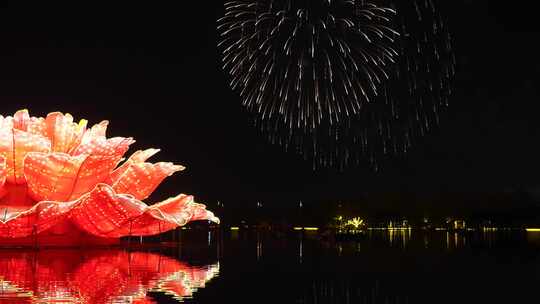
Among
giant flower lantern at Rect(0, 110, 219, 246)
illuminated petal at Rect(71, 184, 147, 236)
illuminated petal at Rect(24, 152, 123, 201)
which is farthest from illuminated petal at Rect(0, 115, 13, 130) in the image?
illuminated petal at Rect(71, 184, 147, 236)

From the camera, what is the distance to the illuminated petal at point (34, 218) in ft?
81.4

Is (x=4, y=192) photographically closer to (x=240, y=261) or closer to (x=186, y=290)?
(x=240, y=261)

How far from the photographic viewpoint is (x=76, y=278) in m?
15.2

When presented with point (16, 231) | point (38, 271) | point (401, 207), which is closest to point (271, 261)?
point (38, 271)

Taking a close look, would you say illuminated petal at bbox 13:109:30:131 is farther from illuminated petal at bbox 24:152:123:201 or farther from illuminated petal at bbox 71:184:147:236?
illuminated petal at bbox 71:184:147:236

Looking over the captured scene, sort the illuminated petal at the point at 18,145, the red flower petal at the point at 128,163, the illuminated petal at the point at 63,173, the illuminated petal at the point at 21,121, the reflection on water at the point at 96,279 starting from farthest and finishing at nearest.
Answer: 1. the red flower petal at the point at 128,163
2. the illuminated petal at the point at 21,121
3. the illuminated petal at the point at 18,145
4. the illuminated petal at the point at 63,173
5. the reflection on water at the point at 96,279

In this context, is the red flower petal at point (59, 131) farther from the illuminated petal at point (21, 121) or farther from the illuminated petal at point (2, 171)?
the illuminated petal at point (2, 171)

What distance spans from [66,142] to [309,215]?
347 feet

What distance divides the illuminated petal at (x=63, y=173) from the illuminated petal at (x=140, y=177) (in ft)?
5.78

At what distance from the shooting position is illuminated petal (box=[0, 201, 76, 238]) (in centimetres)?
2480

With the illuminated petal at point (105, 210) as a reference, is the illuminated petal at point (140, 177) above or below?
above

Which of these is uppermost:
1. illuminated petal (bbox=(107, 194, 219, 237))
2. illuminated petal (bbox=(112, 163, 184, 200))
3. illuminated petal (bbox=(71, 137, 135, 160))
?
illuminated petal (bbox=(71, 137, 135, 160))

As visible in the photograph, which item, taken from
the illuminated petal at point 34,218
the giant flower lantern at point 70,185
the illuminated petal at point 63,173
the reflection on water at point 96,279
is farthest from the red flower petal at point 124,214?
the reflection on water at point 96,279

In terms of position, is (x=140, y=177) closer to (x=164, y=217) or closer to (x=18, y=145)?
(x=164, y=217)
